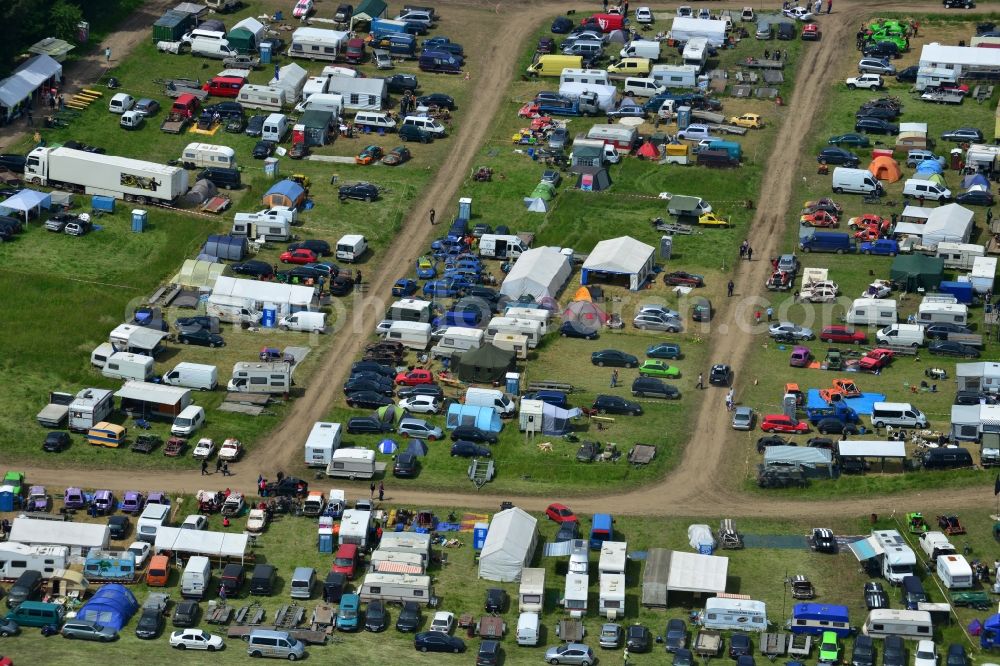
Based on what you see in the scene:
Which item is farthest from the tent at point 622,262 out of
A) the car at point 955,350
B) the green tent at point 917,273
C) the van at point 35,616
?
the van at point 35,616

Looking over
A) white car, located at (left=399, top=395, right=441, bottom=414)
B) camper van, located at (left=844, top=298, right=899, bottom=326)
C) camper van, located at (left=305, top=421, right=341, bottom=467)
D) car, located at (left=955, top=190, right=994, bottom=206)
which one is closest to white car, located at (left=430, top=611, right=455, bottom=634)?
camper van, located at (left=305, top=421, right=341, bottom=467)

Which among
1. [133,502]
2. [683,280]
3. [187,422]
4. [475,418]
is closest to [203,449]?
[187,422]

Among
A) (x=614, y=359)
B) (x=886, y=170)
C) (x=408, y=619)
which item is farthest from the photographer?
(x=886, y=170)

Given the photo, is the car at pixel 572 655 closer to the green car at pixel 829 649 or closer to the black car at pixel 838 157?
the green car at pixel 829 649

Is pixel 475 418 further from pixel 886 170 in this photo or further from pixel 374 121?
pixel 886 170

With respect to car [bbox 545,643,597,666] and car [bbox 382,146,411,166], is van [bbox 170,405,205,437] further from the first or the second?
car [bbox 382,146,411,166]

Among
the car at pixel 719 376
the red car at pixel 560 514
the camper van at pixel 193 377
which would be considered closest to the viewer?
the red car at pixel 560 514
